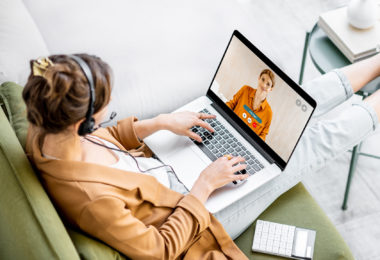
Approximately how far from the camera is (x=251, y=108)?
4.98ft

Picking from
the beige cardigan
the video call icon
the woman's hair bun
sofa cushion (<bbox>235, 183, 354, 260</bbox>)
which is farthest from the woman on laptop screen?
the woman's hair bun

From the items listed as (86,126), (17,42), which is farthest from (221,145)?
(17,42)

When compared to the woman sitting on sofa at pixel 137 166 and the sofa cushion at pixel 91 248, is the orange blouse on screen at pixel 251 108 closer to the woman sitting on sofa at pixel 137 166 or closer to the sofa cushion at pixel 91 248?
the woman sitting on sofa at pixel 137 166

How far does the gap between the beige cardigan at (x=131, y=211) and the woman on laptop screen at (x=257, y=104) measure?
356mm

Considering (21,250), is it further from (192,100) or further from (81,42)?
(81,42)

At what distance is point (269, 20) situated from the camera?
267 centimetres

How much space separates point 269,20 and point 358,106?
4.03ft

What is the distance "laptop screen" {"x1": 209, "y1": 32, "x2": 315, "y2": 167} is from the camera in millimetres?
1392

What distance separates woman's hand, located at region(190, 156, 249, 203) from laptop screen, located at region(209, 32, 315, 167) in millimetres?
149

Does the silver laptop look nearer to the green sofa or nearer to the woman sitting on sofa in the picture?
the woman sitting on sofa

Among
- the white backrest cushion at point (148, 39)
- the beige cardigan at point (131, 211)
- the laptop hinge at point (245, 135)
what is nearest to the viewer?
the beige cardigan at point (131, 211)

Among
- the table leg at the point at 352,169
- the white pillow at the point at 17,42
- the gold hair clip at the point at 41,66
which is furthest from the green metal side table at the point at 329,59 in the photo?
the gold hair clip at the point at 41,66

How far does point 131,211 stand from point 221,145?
0.45 metres

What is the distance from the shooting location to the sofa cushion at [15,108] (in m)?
1.28
